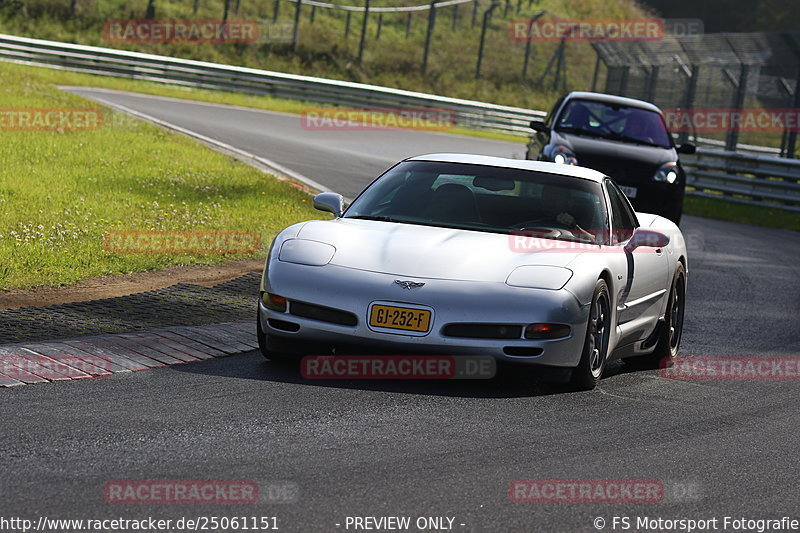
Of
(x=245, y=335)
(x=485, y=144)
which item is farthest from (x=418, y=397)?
(x=485, y=144)

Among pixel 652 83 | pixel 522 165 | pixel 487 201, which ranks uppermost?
pixel 522 165

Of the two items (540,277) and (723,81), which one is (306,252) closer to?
(540,277)

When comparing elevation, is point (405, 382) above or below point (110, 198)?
above

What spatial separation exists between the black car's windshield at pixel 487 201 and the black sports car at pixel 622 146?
7349 millimetres

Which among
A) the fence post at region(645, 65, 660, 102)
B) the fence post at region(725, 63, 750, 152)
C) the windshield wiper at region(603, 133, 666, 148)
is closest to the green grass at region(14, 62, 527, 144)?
the fence post at region(645, 65, 660, 102)

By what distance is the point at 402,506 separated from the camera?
15.2ft

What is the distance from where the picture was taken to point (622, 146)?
1623 centimetres

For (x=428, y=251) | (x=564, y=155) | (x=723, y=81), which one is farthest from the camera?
(x=723, y=81)

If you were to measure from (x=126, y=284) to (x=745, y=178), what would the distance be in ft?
55.9

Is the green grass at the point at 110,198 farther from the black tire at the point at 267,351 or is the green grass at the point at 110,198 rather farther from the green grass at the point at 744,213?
the green grass at the point at 744,213

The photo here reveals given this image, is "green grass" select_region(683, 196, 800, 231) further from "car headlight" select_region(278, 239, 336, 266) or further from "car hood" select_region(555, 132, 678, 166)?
"car headlight" select_region(278, 239, 336, 266)

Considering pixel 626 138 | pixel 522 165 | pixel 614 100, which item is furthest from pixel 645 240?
pixel 614 100

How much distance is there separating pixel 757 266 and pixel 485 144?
15931 millimetres

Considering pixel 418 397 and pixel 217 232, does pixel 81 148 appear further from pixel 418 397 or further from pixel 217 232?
pixel 418 397
